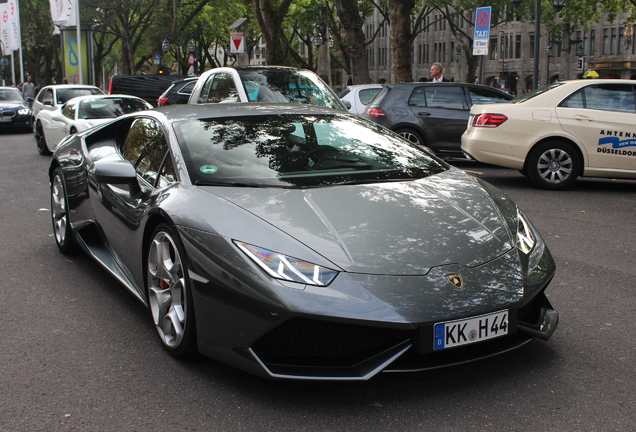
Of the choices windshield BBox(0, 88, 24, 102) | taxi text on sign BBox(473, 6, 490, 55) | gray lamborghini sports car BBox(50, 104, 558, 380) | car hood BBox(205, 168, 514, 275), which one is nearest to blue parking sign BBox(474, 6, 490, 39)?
taxi text on sign BBox(473, 6, 490, 55)

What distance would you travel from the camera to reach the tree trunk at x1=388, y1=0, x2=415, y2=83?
19.8 m

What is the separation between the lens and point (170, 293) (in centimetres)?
367

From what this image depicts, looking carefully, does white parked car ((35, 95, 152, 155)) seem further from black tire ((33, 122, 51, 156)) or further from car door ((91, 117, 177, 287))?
car door ((91, 117, 177, 287))

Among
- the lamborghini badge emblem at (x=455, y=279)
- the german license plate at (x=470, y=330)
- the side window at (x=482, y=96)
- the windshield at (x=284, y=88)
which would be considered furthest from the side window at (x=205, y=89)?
the german license plate at (x=470, y=330)

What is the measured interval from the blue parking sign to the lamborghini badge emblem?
44.7 feet

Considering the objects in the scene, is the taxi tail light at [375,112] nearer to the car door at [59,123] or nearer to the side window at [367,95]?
the side window at [367,95]

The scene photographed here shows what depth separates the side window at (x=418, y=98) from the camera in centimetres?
1317

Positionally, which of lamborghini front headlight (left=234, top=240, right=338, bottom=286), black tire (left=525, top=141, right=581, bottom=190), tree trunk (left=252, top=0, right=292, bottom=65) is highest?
tree trunk (left=252, top=0, right=292, bottom=65)

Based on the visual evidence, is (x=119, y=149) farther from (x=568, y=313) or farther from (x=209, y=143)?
(x=568, y=313)

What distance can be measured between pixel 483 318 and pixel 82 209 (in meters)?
3.31

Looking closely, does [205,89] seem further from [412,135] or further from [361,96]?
[361,96]

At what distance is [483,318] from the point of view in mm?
3074

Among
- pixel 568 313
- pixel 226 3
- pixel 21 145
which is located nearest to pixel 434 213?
pixel 568 313

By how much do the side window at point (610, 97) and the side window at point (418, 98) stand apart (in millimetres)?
3751
